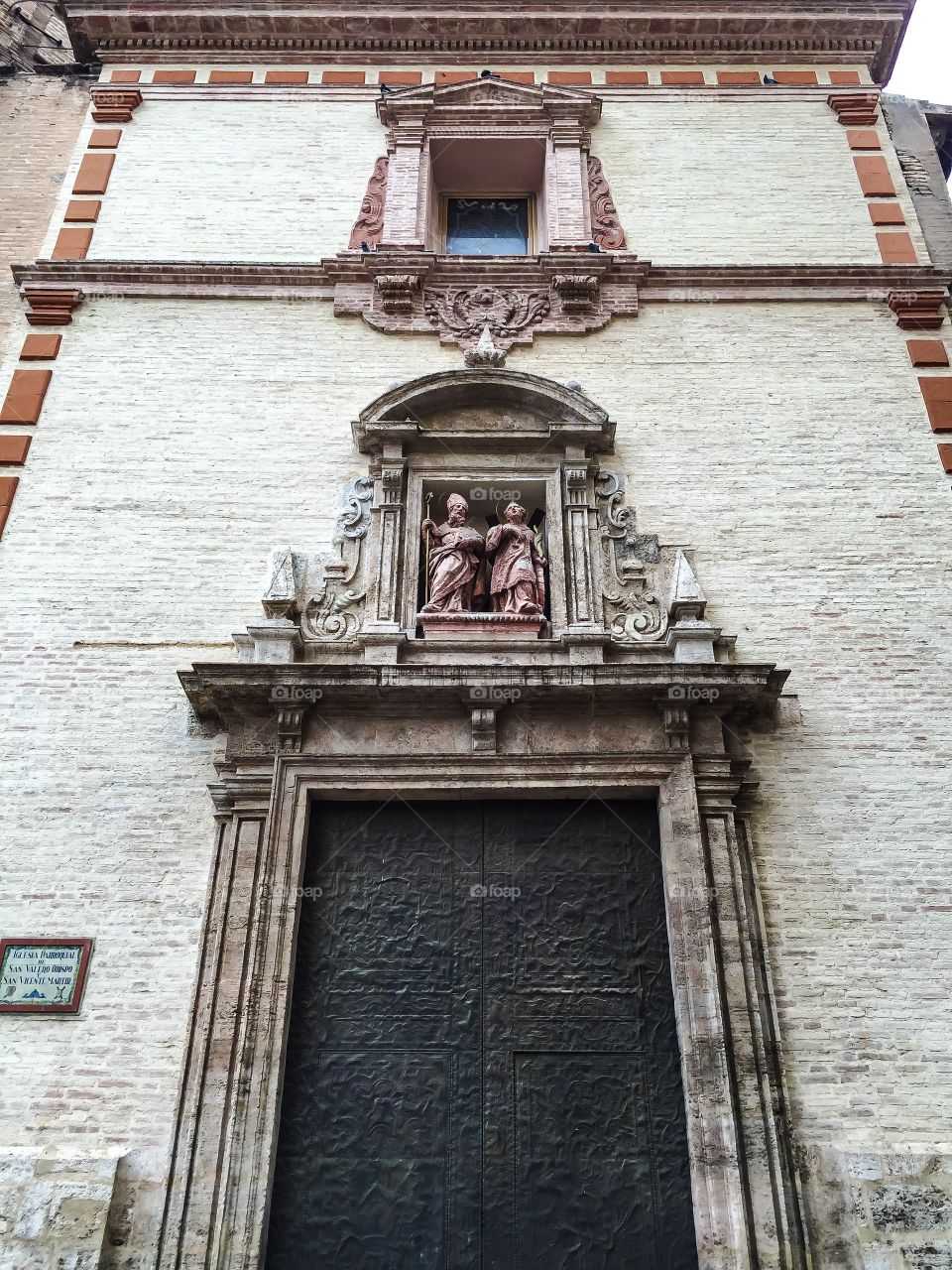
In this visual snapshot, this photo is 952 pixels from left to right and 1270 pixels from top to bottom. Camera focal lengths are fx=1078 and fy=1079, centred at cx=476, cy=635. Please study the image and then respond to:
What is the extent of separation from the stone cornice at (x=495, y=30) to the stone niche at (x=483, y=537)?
462cm

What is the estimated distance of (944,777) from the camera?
24.0ft

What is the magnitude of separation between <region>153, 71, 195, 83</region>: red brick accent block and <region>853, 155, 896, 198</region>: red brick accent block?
671 cm

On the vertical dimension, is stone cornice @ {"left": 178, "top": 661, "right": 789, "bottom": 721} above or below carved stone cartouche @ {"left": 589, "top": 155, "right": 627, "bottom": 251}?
below

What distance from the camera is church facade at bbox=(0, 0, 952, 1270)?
6.26 meters

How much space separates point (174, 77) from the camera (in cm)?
1104

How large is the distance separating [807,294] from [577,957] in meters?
6.18

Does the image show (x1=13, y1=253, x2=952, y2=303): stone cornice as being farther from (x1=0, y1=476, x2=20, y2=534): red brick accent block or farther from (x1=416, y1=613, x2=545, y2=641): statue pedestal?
(x1=416, y1=613, x2=545, y2=641): statue pedestal

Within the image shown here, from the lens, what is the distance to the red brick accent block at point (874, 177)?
10211mm

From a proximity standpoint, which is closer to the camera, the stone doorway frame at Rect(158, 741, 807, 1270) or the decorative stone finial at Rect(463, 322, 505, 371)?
the stone doorway frame at Rect(158, 741, 807, 1270)

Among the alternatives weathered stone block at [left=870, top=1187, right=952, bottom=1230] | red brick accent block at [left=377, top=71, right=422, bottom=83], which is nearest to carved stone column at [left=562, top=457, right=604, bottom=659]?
weathered stone block at [left=870, top=1187, right=952, bottom=1230]

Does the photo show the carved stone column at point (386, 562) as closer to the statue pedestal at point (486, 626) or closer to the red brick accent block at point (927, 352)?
the statue pedestal at point (486, 626)

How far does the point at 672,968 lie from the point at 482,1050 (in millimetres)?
1281

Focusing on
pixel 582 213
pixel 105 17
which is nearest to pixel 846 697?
pixel 582 213

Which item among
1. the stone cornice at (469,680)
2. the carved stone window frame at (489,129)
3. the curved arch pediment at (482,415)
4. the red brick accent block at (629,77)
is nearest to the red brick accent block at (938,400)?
the curved arch pediment at (482,415)
